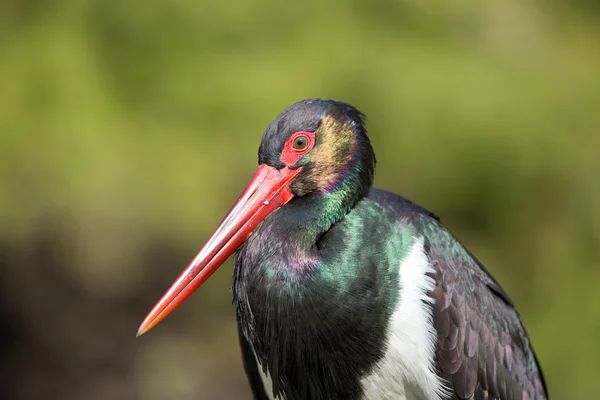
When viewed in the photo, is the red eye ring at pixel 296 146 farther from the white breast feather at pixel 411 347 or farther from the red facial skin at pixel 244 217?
the white breast feather at pixel 411 347

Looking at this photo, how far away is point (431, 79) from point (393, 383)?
9.82ft

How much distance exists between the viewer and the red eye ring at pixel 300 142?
9.01ft

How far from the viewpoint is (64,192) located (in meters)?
4.97

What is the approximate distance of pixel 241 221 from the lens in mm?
2789

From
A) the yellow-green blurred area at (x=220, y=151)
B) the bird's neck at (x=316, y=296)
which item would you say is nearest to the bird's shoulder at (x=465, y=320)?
the bird's neck at (x=316, y=296)

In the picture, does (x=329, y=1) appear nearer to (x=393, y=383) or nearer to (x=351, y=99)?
(x=351, y=99)

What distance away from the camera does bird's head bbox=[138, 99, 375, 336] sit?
2732 mm

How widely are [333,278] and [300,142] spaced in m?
0.43

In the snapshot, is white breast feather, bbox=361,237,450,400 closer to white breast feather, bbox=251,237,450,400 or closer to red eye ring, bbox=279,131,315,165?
white breast feather, bbox=251,237,450,400

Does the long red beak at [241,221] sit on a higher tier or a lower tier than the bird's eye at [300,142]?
lower

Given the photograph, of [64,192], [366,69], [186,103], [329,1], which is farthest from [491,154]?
[64,192]

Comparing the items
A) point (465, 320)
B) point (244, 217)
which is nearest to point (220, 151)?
point (244, 217)

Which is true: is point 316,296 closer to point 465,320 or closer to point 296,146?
point 296,146

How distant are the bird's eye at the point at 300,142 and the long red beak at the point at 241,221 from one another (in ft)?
0.24
